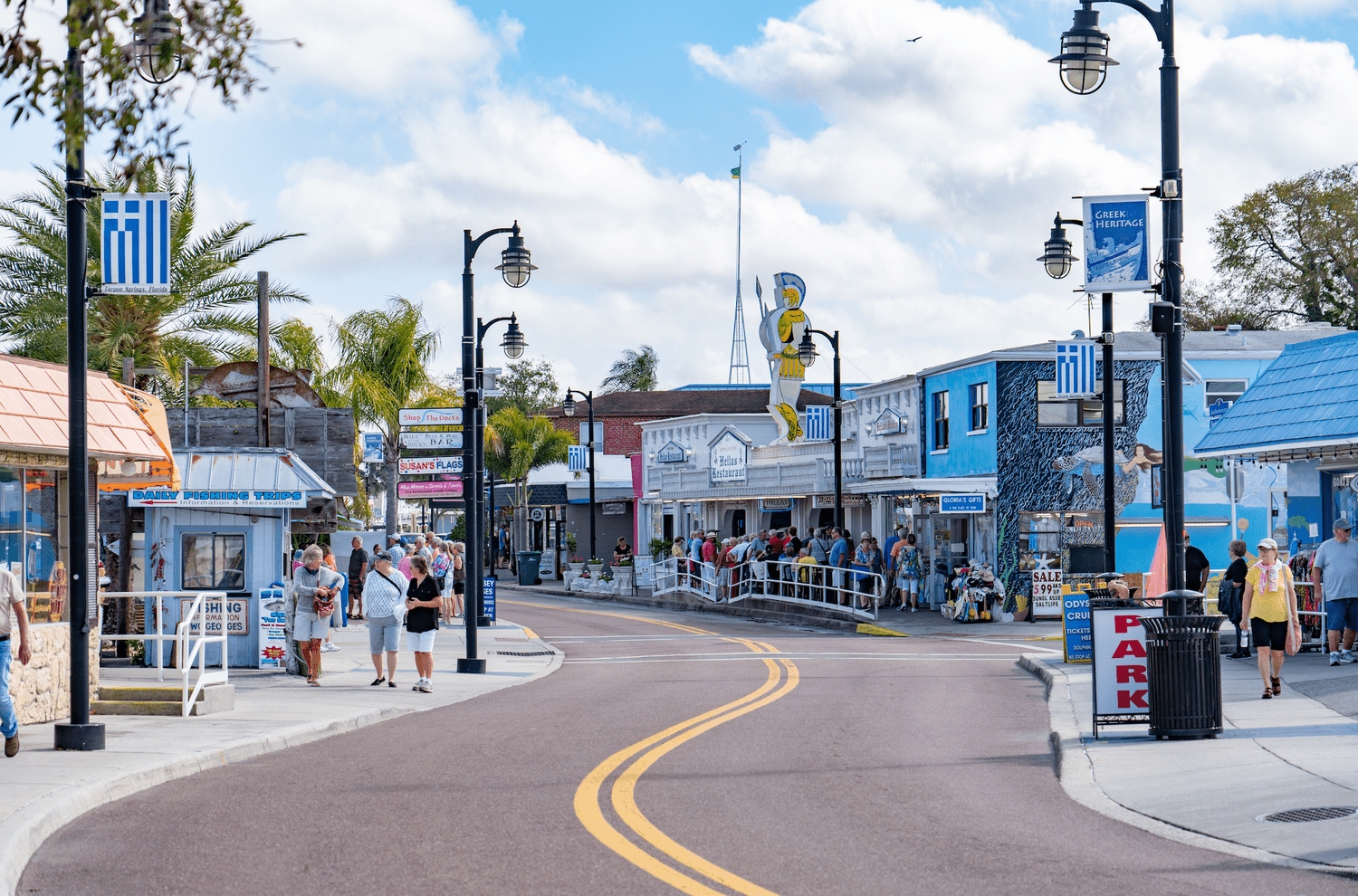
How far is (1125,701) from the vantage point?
41.5 ft

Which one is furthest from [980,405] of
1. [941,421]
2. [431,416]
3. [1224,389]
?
[431,416]

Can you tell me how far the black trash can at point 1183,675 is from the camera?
1166 centimetres

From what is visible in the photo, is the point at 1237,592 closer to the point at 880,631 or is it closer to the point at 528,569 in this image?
the point at 880,631

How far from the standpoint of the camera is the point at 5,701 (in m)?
11.2

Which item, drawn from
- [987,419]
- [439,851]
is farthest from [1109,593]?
[987,419]

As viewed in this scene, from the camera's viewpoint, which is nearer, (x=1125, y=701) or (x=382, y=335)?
(x=1125, y=701)

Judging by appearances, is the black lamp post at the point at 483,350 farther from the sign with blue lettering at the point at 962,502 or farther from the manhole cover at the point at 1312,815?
the manhole cover at the point at 1312,815

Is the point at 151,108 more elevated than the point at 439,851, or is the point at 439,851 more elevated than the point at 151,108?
the point at 151,108

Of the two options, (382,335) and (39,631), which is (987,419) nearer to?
(382,335)

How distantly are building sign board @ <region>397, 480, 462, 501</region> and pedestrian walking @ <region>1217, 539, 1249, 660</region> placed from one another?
38.0ft

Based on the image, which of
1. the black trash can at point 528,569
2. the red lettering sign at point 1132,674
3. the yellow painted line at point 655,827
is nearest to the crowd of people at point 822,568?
the black trash can at point 528,569

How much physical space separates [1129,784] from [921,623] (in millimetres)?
21221

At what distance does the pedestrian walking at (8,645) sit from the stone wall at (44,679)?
Answer: 1.92 metres

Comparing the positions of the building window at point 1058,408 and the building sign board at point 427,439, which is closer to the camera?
the building sign board at point 427,439
